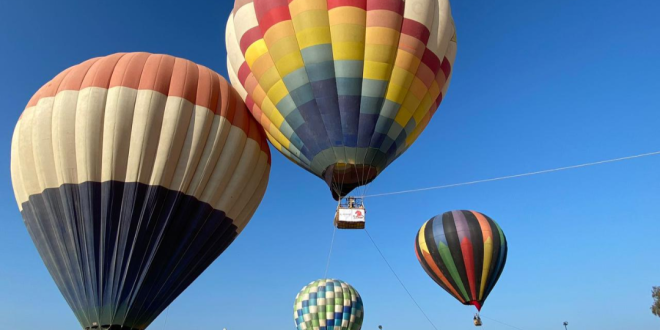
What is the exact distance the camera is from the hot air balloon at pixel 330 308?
71.6 feet

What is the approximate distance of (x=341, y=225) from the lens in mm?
9258

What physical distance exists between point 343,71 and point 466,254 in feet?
34.7

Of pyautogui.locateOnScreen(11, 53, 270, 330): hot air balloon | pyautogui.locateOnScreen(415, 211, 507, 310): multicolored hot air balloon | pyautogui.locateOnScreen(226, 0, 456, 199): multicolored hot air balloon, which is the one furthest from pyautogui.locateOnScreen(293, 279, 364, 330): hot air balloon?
pyautogui.locateOnScreen(226, 0, 456, 199): multicolored hot air balloon

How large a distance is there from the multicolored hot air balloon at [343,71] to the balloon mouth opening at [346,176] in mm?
23

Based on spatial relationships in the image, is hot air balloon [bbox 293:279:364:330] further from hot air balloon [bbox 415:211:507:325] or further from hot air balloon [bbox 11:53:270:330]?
hot air balloon [bbox 11:53:270:330]

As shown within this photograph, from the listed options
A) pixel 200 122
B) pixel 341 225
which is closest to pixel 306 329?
pixel 341 225

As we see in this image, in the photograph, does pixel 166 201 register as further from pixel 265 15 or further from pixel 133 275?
pixel 265 15

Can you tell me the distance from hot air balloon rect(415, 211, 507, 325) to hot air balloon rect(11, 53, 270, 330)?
1058 centimetres

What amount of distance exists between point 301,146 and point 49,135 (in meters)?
5.06

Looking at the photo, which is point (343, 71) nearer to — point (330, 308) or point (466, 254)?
point (466, 254)

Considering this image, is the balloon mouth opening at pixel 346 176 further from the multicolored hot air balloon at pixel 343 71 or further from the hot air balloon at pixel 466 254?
the hot air balloon at pixel 466 254

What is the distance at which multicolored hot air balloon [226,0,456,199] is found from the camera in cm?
883

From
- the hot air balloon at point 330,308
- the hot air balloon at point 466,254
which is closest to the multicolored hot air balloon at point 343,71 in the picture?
the hot air balloon at point 466,254

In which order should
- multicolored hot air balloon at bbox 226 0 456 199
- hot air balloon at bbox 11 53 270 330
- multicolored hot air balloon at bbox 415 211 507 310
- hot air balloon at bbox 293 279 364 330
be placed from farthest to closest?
1. hot air balloon at bbox 293 279 364 330
2. multicolored hot air balloon at bbox 415 211 507 310
3. multicolored hot air balloon at bbox 226 0 456 199
4. hot air balloon at bbox 11 53 270 330
